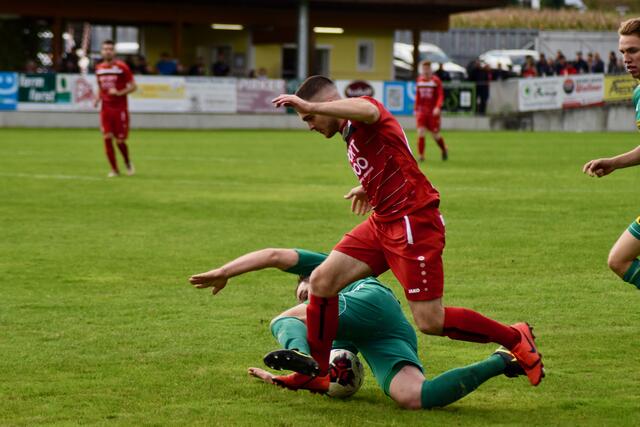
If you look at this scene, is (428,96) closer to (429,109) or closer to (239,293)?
(429,109)

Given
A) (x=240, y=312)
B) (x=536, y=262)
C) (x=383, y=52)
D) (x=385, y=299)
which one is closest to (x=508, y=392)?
(x=385, y=299)

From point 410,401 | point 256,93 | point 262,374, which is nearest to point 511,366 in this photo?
point 410,401

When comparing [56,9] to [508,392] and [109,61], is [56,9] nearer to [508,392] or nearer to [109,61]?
[109,61]

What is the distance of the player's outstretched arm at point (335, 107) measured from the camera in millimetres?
5715

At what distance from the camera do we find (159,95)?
1539 inches

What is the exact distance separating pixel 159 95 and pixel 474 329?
33.7 meters

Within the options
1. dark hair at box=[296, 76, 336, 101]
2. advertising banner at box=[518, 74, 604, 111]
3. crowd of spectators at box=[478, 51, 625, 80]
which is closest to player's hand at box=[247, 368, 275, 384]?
dark hair at box=[296, 76, 336, 101]

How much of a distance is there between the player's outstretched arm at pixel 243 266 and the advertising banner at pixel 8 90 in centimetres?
3207

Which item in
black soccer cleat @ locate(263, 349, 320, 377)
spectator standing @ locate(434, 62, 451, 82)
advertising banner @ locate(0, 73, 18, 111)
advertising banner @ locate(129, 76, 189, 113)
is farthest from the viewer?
spectator standing @ locate(434, 62, 451, 82)

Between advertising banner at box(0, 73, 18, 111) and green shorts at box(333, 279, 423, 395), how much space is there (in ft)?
106

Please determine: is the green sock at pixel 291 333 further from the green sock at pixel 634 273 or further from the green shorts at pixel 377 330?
the green sock at pixel 634 273

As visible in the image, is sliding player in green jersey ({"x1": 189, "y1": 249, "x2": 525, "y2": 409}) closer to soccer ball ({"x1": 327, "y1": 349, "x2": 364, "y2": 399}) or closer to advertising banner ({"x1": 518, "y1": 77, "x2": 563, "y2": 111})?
soccer ball ({"x1": 327, "y1": 349, "x2": 364, "y2": 399})

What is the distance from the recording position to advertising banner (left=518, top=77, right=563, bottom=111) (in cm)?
4181

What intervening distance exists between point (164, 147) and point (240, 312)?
21071 millimetres
